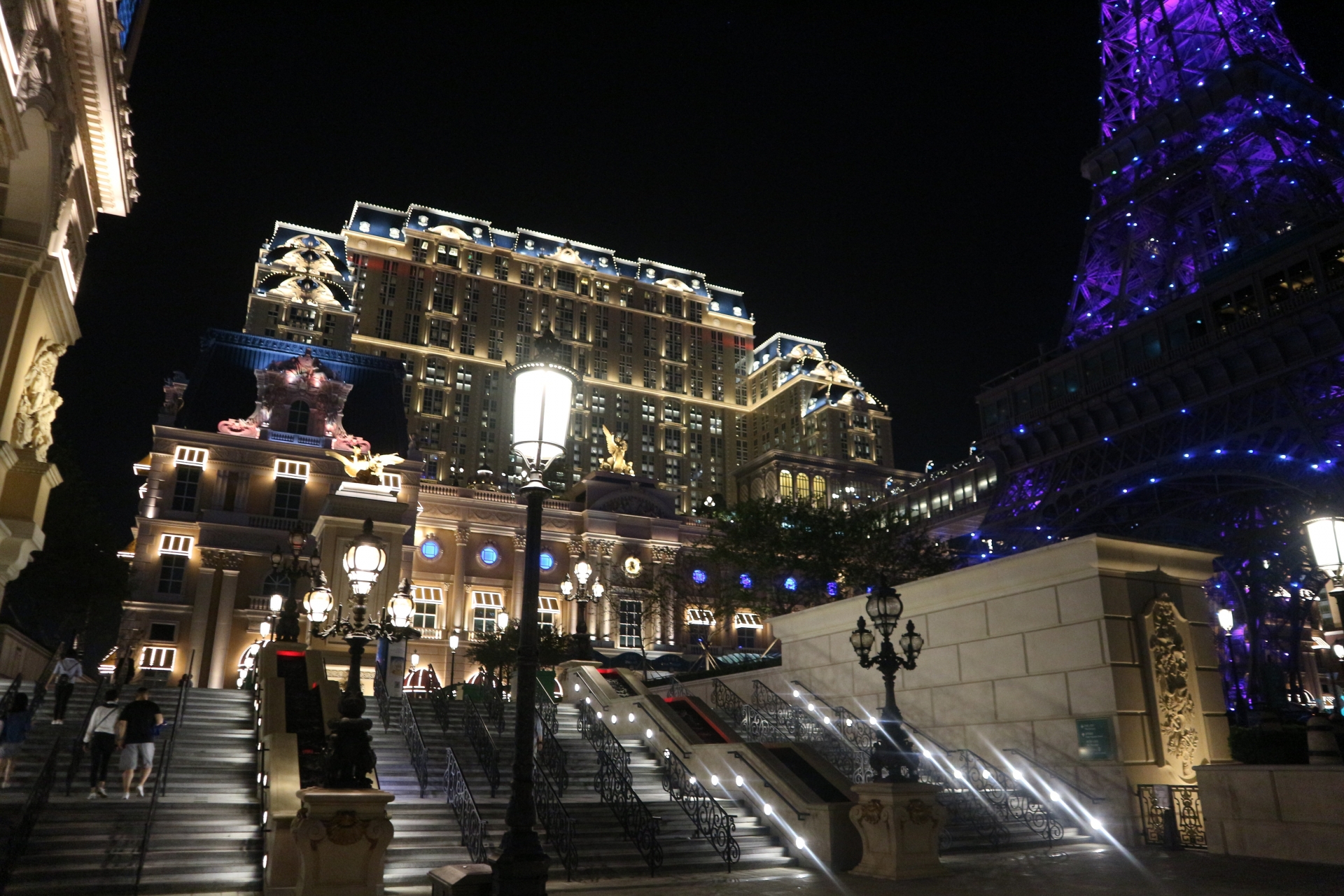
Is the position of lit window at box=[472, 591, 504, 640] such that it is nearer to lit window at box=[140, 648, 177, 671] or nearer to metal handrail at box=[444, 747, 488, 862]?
lit window at box=[140, 648, 177, 671]

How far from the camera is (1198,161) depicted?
55.3 meters

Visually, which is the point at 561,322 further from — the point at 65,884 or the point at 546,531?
the point at 65,884

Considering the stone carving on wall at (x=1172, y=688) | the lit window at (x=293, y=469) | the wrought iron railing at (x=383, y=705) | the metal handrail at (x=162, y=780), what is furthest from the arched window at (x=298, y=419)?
the stone carving on wall at (x=1172, y=688)

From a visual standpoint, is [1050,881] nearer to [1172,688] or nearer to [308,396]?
[1172,688]

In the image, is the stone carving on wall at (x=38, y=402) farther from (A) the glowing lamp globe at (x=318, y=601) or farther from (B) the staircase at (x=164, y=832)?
(A) the glowing lamp globe at (x=318, y=601)

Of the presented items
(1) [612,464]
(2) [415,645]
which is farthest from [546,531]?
(2) [415,645]

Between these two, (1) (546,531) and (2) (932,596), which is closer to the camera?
(2) (932,596)

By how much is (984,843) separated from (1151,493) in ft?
132

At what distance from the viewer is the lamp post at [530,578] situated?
7.51m

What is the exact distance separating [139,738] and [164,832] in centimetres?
260

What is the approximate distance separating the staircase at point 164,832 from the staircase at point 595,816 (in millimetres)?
2158

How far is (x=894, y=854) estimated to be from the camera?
494 inches

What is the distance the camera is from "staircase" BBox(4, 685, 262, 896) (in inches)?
428

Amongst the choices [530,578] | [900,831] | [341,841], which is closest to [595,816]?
[900,831]
